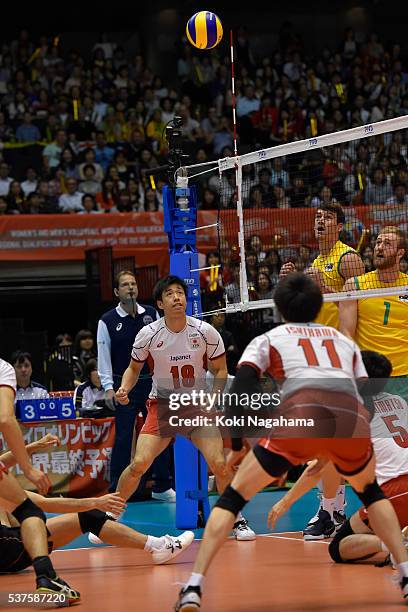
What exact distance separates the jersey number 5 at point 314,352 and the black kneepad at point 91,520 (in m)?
2.08

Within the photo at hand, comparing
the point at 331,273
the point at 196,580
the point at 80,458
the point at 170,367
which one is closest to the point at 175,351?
the point at 170,367

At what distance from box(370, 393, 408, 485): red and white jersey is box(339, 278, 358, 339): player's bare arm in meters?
1.06

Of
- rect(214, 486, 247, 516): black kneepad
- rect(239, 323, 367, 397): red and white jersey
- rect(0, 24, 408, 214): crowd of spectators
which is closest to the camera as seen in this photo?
rect(214, 486, 247, 516): black kneepad

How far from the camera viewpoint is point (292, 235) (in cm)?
1591

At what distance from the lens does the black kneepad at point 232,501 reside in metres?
5.64

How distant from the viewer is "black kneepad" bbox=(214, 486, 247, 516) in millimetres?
5637

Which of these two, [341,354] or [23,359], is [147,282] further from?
[341,354]

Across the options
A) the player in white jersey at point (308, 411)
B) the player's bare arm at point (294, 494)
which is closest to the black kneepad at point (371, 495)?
the player in white jersey at point (308, 411)

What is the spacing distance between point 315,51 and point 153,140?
7821 mm

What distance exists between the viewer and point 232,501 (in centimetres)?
566

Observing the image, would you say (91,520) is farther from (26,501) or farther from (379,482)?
(379,482)

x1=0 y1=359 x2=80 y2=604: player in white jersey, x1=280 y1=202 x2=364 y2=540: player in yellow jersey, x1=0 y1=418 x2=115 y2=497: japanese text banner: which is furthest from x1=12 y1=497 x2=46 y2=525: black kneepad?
x1=0 y1=418 x2=115 y2=497: japanese text banner

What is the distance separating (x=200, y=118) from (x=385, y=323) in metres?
15.0

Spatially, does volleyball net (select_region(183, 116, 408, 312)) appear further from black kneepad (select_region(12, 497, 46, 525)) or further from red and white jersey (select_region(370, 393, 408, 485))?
black kneepad (select_region(12, 497, 46, 525))
